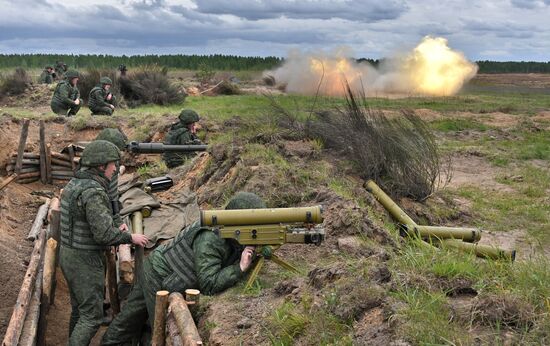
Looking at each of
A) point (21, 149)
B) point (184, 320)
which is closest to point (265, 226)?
point (184, 320)

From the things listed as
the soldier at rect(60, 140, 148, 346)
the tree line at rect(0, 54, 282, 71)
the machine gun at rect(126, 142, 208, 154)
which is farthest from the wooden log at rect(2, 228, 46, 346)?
the tree line at rect(0, 54, 282, 71)

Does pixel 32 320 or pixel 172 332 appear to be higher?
pixel 172 332

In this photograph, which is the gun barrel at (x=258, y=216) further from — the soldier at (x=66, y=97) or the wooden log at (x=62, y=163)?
the soldier at (x=66, y=97)

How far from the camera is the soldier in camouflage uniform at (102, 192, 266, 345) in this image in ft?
16.9

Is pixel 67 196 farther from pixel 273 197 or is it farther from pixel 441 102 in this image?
pixel 441 102

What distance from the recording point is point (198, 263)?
515 centimetres

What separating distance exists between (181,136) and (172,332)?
22.3 feet

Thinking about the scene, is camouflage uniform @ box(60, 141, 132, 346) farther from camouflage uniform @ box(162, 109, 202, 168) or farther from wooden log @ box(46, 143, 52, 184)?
wooden log @ box(46, 143, 52, 184)

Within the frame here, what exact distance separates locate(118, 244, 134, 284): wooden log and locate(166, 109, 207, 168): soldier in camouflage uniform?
4064 mm

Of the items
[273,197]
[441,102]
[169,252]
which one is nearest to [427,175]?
[273,197]

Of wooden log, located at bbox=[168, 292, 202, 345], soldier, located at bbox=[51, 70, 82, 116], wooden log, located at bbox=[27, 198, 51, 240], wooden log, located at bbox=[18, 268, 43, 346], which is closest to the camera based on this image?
wooden log, located at bbox=[168, 292, 202, 345]

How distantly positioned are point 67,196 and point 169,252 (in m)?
1.31

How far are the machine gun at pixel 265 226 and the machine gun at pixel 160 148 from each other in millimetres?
4943

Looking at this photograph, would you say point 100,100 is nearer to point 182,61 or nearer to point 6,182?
point 6,182
